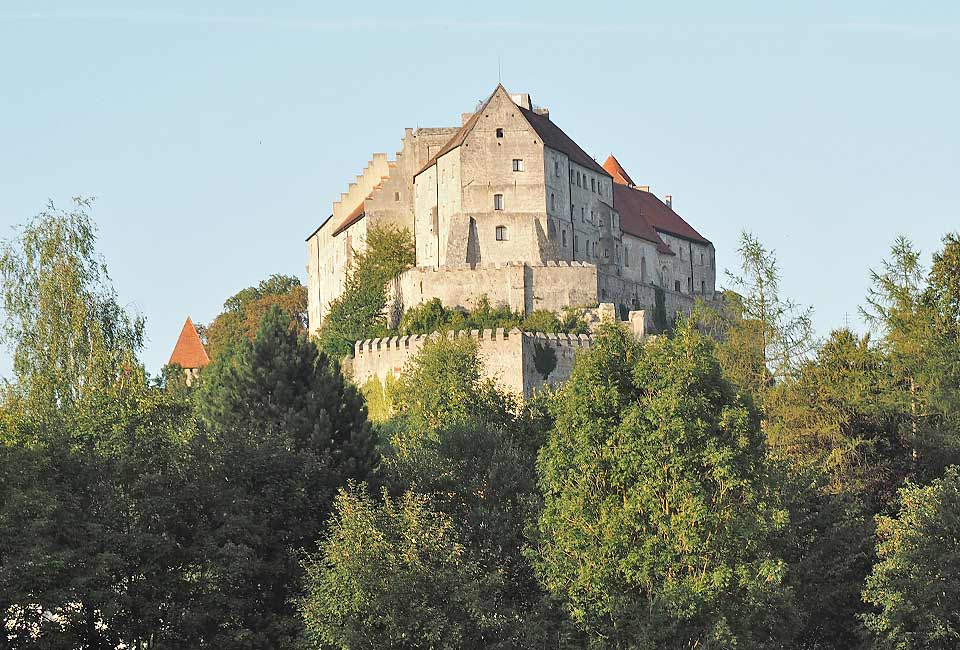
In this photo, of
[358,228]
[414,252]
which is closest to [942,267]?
[414,252]

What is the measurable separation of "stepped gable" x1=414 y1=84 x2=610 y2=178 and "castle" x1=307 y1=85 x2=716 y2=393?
0.49 feet

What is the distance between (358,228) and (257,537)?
66.6 metres

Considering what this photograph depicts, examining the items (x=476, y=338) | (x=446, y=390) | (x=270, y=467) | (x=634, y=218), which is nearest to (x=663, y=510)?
(x=270, y=467)

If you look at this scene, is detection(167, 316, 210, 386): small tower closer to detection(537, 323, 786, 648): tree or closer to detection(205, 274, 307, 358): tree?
detection(205, 274, 307, 358): tree

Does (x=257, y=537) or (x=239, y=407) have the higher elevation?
(x=239, y=407)

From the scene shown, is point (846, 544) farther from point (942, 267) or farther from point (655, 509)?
point (942, 267)

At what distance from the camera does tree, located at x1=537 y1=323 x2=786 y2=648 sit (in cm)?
4178

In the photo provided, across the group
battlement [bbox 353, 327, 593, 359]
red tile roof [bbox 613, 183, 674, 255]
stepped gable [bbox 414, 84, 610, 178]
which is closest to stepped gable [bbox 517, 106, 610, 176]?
stepped gable [bbox 414, 84, 610, 178]

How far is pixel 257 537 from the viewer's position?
44.0 meters

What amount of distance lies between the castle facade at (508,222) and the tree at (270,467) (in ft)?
118

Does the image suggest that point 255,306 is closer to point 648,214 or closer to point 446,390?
point 648,214

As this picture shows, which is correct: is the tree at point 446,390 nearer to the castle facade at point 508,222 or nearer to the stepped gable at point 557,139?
the castle facade at point 508,222

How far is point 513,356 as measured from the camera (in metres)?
86.7

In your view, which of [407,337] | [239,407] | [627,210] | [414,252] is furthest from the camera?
[627,210]
